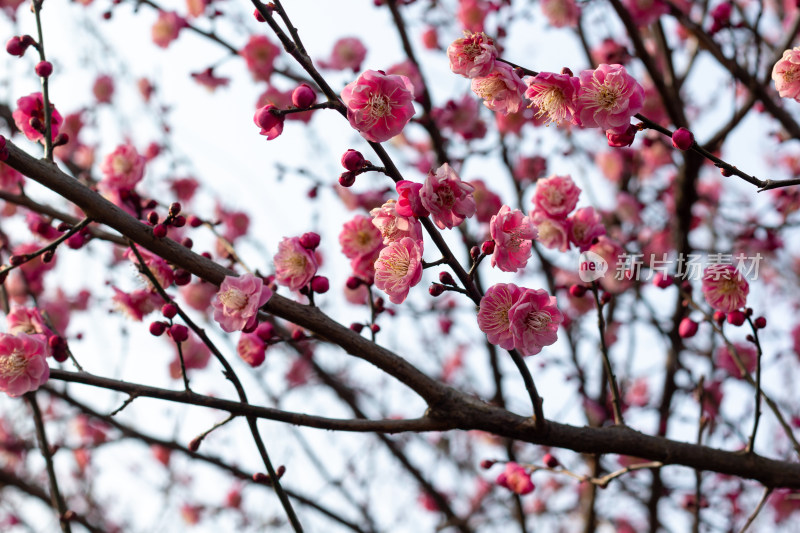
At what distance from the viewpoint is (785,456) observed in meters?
4.57

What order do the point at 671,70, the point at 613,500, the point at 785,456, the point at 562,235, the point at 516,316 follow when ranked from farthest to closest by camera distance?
the point at 613,500
the point at 785,456
the point at 671,70
the point at 562,235
the point at 516,316

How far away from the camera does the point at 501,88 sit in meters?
1.79

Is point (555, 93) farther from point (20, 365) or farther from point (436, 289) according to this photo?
point (20, 365)

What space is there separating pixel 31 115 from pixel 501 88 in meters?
1.50

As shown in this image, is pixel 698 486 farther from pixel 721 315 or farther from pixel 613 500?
pixel 613 500

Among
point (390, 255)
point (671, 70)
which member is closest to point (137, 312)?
point (390, 255)

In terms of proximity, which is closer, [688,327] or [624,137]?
[624,137]

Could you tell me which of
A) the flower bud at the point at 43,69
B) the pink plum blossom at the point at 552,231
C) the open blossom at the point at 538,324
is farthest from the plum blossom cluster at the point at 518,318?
the flower bud at the point at 43,69

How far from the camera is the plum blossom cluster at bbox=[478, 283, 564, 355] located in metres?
1.60

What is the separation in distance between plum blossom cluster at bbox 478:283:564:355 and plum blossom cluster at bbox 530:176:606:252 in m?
0.67

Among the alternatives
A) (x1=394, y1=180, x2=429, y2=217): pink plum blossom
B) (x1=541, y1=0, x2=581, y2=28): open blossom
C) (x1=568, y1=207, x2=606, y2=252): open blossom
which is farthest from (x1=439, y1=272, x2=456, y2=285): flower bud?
(x1=541, y1=0, x2=581, y2=28): open blossom

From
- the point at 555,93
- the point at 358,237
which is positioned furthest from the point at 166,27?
the point at 555,93

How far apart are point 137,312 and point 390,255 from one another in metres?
1.23

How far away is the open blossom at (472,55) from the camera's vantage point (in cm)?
166
